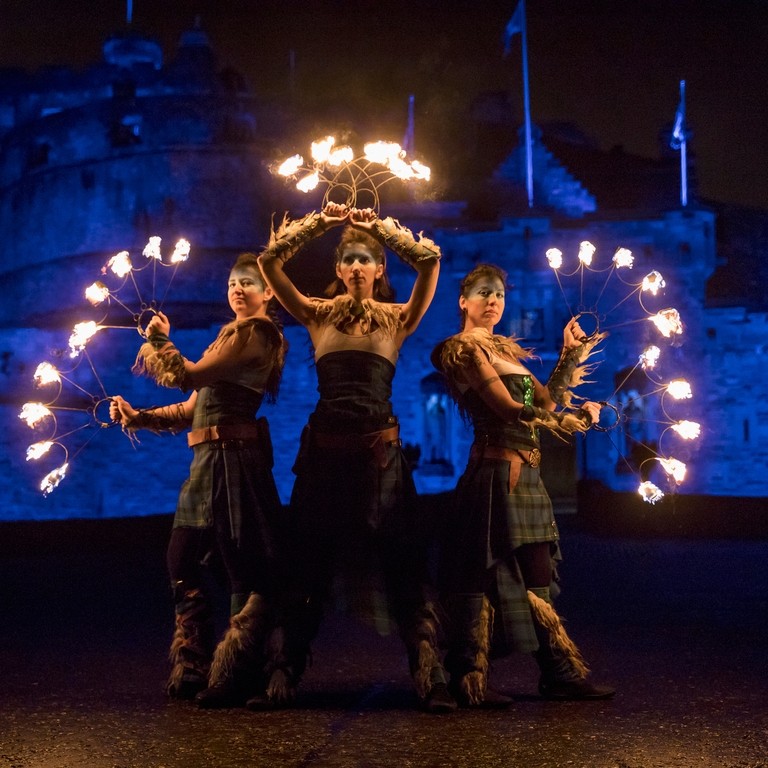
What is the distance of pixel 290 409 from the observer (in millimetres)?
26531

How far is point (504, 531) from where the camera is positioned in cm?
468

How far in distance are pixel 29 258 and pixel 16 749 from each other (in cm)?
3493

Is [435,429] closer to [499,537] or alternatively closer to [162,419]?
[162,419]

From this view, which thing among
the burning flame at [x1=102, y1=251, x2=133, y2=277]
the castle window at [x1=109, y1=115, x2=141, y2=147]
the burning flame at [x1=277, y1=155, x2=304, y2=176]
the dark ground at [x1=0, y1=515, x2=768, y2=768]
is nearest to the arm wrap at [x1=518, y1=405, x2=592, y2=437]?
the dark ground at [x1=0, y1=515, x2=768, y2=768]

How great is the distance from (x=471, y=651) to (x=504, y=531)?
567 millimetres

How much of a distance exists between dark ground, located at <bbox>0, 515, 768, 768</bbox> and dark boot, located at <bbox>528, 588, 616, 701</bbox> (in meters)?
0.07

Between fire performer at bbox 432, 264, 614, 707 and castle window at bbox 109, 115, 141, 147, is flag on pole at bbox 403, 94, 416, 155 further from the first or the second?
fire performer at bbox 432, 264, 614, 707

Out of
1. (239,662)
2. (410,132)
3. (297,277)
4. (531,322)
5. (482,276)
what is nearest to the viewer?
(239,662)

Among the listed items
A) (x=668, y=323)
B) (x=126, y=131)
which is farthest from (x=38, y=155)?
(x=668, y=323)

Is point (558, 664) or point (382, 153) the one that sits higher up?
point (382, 153)

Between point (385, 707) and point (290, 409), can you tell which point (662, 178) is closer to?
point (290, 409)

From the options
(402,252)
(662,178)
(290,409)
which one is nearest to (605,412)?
(290,409)

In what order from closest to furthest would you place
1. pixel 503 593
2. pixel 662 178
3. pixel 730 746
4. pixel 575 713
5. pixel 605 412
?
pixel 730 746 → pixel 575 713 → pixel 503 593 → pixel 605 412 → pixel 662 178

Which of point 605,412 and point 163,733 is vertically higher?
point 605,412
